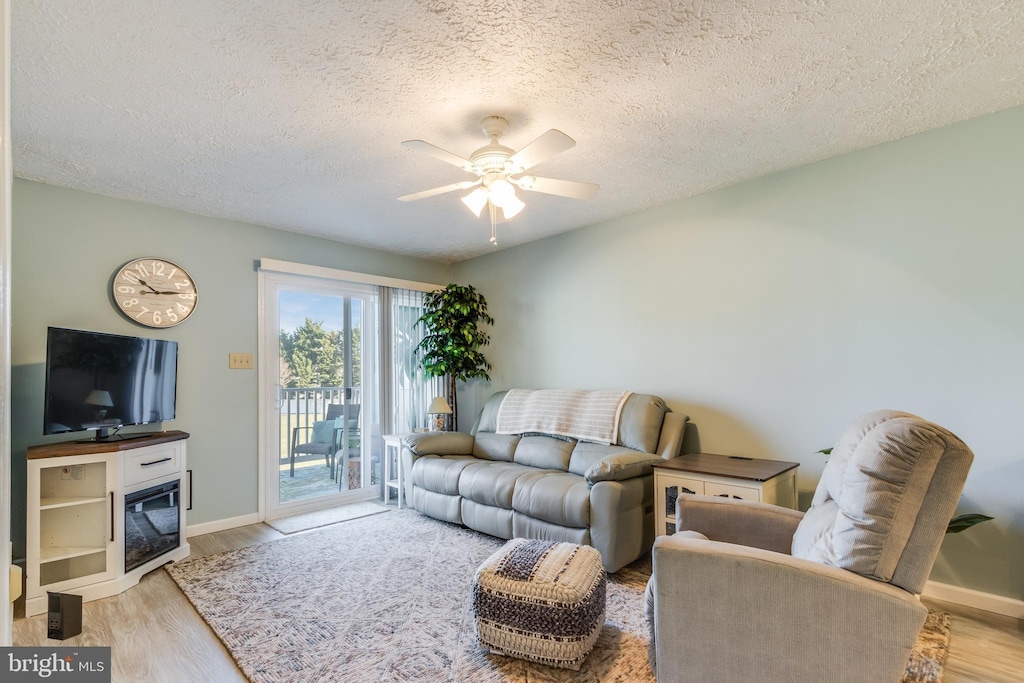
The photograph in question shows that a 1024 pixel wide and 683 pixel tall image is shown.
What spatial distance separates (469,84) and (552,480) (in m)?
2.33

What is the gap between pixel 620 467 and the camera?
297cm

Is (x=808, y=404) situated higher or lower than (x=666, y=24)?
lower

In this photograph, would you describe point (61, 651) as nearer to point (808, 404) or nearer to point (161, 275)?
point (808, 404)

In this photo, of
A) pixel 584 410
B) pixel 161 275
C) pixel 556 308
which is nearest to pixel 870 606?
pixel 584 410

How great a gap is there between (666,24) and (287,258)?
3.56 m

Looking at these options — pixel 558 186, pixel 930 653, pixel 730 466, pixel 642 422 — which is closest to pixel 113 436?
pixel 558 186

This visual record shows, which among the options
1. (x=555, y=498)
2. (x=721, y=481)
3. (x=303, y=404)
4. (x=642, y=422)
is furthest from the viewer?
(x=303, y=404)

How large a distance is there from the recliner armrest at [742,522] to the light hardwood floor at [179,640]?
79cm

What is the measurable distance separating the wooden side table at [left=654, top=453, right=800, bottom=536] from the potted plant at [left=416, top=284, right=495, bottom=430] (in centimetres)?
235

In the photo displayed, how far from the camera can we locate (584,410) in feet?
12.7

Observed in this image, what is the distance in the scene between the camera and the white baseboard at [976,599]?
2391 millimetres

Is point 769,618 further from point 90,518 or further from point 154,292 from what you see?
point 154,292

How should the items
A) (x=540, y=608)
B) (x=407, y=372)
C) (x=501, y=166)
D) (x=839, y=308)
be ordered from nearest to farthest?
1. (x=540, y=608)
2. (x=501, y=166)
3. (x=839, y=308)
4. (x=407, y=372)

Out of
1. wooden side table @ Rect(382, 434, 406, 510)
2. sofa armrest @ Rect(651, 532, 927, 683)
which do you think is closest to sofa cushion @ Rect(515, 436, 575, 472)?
wooden side table @ Rect(382, 434, 406, 510)
